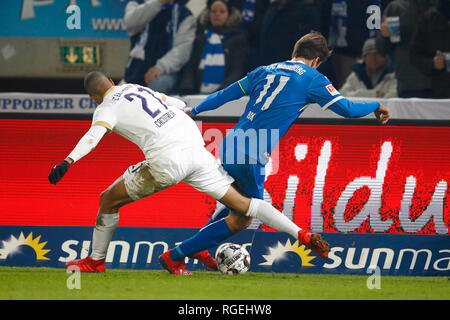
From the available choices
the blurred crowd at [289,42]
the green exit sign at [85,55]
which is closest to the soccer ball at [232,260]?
the blurred crowd at [289,42]

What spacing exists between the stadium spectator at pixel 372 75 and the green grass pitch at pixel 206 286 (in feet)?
8.17

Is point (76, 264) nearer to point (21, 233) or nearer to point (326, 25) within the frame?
point (21, 233)

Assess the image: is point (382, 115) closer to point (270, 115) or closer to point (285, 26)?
point (270, 115)

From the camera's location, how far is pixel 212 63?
8.51m

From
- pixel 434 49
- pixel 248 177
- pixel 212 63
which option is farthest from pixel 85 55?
pixel 248 177

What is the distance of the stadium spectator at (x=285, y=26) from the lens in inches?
333

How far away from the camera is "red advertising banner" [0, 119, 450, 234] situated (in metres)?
6.71

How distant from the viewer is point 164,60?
845 cm

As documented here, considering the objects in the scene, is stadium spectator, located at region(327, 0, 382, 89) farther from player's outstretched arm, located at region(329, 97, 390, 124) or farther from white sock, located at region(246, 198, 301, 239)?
white sock, located at region(246, 198, 301, 239)

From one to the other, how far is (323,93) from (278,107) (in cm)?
35

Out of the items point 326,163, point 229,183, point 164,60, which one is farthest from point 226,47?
point 229,183

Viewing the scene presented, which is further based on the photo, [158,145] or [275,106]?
[275,106]

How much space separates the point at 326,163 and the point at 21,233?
8.48ft

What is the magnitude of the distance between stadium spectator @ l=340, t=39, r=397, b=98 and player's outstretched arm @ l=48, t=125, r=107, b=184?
3.50 m
